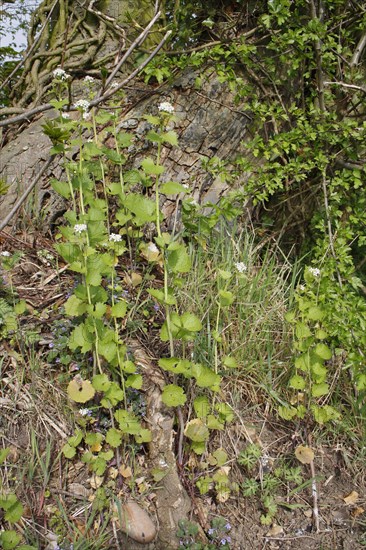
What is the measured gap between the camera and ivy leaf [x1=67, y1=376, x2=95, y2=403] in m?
1.74

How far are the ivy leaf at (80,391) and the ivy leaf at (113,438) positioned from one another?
0.14 meters

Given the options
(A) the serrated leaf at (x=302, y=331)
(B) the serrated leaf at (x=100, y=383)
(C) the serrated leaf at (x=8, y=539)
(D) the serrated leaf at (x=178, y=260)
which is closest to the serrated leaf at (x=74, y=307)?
(B) the serrated leaf at (x=100, y=383)

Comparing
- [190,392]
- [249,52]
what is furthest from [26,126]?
[190,392]

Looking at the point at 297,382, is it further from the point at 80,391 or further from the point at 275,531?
the point at 80,391

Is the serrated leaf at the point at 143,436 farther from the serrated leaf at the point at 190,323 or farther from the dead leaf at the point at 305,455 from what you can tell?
the dead leaf at the point at 305,455

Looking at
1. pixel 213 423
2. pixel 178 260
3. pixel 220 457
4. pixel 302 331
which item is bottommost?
pixel 220 457

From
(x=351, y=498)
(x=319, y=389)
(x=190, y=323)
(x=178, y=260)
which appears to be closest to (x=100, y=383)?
(x=190, y=323)

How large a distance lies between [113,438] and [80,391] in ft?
0.67

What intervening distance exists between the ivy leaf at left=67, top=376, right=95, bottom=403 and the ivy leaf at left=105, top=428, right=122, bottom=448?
14 cm

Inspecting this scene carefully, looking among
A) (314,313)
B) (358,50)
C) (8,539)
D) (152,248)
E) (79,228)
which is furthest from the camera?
(358,50)

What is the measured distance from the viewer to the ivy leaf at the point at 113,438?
170cm

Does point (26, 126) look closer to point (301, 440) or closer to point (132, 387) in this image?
point (132, 387)

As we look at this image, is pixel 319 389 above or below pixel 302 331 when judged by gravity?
below

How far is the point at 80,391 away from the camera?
175 centimetres
